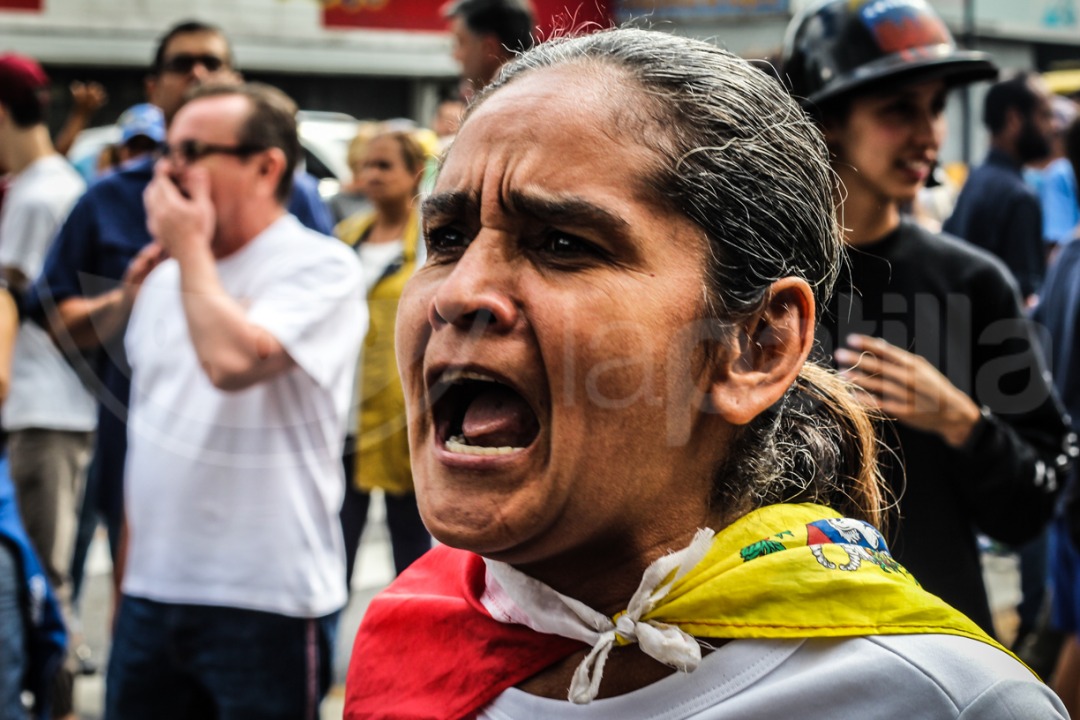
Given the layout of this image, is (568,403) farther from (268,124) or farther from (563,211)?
(268,124)

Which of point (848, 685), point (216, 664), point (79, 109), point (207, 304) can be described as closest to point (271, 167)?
point (207, 304)

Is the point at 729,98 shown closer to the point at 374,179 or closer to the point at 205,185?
the point at 205,185

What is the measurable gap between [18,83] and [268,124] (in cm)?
259

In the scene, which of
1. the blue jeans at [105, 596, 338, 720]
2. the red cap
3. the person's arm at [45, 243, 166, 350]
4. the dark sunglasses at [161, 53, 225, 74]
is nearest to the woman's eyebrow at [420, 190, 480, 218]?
the blue jeans at [105, 596, 338, 720]

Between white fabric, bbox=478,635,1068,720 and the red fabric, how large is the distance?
0.52ft

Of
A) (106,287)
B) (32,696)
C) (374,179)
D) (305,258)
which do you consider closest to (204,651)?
(32,696)

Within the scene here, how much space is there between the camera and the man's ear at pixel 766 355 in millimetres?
1549

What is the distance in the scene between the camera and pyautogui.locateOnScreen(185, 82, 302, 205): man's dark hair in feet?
11.9

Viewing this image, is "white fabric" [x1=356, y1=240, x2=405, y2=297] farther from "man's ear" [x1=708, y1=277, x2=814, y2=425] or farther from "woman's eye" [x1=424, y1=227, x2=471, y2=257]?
"man's ear" [x1=708, y1=277, x2=814, y2=425]

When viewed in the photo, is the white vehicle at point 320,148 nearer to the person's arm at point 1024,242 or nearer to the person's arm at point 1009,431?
the person's arm at point 1024,242

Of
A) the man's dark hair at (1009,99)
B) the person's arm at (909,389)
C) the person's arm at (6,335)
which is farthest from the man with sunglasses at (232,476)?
the man's dark hair at (1009,99)

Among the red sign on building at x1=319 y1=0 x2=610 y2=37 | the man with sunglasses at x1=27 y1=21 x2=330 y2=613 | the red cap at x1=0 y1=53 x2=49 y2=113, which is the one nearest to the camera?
the man with sunglasses at x1=27 y1=21 x2=330 y2=613

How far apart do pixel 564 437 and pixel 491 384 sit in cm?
14

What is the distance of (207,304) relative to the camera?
3182 millimetres
